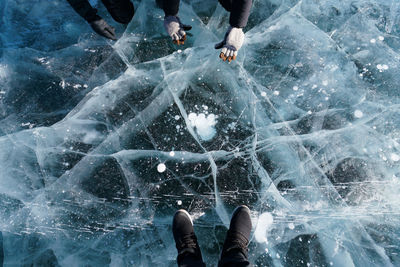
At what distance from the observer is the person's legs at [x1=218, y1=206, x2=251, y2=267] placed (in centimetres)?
165

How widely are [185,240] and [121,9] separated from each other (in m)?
2.00

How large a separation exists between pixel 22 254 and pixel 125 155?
1159mm

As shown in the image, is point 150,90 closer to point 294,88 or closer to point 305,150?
point 294,88

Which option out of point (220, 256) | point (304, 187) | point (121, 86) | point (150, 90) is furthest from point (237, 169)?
point (121, 86)

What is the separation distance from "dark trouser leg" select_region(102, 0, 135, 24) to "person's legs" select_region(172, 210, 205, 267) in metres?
1.75

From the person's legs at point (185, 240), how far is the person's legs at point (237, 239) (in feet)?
0.63

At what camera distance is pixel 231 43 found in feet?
6.05

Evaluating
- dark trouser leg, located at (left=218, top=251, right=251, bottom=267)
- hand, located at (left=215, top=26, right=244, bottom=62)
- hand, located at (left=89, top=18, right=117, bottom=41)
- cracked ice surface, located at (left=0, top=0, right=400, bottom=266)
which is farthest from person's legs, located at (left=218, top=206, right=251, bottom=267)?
hand, located at (left=89, top=18, right=117, bottom=41)

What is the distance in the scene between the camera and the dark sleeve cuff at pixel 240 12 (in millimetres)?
1620

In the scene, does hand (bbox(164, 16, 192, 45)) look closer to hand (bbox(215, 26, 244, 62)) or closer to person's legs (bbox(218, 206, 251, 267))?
hand (bbox(215, 26, 244, 62))

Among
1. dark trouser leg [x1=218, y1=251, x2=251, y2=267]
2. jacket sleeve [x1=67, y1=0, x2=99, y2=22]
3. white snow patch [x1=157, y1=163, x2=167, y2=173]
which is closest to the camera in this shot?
dark trouser leg [x1=218, y1=251, x2=251, y2=267]

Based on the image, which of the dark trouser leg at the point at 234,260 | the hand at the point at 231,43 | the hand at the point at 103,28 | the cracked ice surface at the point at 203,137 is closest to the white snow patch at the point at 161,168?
the cracked ice surface at the point at 203,137

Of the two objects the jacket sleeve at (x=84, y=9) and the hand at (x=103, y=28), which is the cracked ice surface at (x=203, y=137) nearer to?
the hand at (x=103, y=28)

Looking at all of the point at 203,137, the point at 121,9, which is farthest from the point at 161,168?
the point at 121,9
